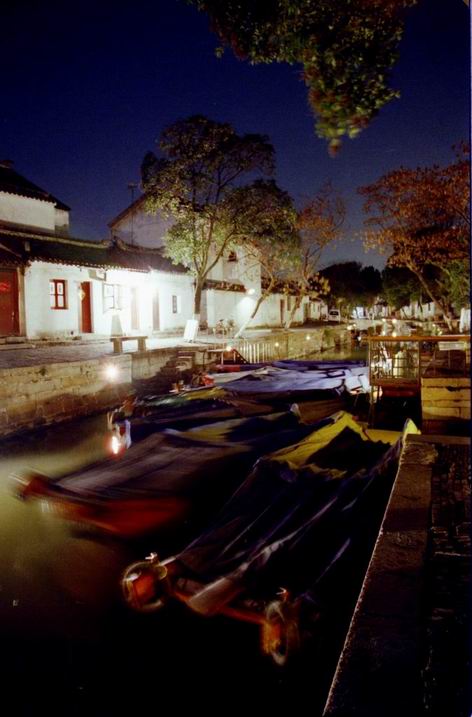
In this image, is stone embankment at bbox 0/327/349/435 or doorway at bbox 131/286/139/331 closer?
stone embankment at bbox 0/327/349/435

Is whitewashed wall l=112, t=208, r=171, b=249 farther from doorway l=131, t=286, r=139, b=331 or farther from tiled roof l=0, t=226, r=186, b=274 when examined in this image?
doorway l=131, t=286, r=139, b=331

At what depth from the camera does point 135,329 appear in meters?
27.0

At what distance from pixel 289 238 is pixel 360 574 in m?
22.0

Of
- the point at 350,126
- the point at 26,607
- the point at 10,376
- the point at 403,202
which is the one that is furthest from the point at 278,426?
the point at 403,202

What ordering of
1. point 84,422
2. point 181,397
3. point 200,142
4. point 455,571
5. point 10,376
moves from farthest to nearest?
point 200,142, point 84,422, point 10,376, point 181,397, point 455,571

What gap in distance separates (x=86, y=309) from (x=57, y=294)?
2148 millimetres

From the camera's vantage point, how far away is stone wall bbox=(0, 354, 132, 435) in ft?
39.7

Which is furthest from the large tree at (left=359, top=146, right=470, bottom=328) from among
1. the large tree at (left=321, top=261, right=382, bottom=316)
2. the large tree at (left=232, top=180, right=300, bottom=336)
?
the large tree at (left=321, top=261, right=382, bottom=316)

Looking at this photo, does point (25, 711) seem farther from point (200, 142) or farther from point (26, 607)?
point (200, 142)

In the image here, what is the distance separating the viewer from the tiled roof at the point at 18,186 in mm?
22981

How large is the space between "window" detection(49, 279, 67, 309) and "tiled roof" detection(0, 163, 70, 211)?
499 cm

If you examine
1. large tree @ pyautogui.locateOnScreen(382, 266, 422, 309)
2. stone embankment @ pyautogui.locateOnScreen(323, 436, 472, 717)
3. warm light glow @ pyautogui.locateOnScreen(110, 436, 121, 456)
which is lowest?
warm light glow @ pyautogui.locateOnScreen(110, 436, 121, 456)

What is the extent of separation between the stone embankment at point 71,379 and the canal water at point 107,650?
19.2ft

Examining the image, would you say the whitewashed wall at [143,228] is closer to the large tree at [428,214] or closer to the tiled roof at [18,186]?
the tiled roof at [18,186]
